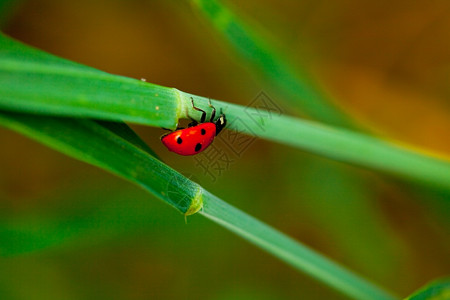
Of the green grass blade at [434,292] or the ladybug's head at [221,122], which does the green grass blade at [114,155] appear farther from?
the green grass blade at [434,292]

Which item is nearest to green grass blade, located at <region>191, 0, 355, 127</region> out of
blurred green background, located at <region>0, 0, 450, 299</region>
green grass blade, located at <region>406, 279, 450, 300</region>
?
blurred green background, located at <region>0, 0, 450, 299</region>

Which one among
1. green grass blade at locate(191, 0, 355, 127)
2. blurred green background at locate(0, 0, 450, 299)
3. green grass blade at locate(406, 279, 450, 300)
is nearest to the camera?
green grass blade at locate(406, 279, 450, 300)

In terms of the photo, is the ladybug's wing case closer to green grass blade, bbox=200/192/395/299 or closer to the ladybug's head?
the ladybug's head

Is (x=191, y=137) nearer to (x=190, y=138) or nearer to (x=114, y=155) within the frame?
(x=190, y=138)

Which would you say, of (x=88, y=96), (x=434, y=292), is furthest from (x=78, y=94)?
(x=434, y=292)

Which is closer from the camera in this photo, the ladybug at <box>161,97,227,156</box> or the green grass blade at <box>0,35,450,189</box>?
the green grass blade at <box>0,35,450,189</box>

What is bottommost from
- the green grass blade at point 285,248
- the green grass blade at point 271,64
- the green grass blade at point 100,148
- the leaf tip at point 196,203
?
the green grass blade at point 100,148

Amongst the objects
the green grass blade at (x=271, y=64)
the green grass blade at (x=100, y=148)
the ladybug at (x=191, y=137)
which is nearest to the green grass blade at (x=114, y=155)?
the green grass blade at (x=100, y=148)
